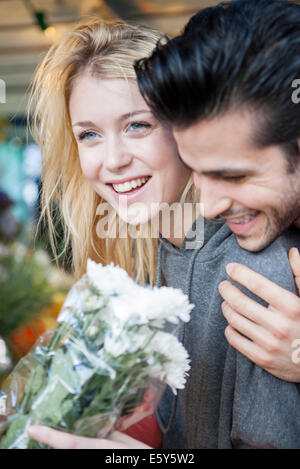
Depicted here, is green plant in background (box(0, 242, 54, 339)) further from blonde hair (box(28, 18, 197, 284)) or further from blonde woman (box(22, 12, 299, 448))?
blonde woman (box(22, 12, 299, 448))

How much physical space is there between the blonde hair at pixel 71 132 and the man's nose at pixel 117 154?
0.18 meters

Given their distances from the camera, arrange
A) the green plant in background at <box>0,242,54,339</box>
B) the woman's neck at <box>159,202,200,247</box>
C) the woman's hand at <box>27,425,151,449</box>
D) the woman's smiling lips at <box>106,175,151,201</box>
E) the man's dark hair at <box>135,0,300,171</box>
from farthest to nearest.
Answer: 1. the green plant in background at <box>0,242,54,339</box>
2. the woman's neck at <box>159,202,200,247</box>
3. the woman's smiling lips at <box>106,175,151,201</box>
4. the man's dark hair at <box>135,0,300,171</box>
5. the woman's hand at <box>27,425,151,449</box>

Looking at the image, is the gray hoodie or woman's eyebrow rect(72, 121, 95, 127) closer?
the gray hoodie

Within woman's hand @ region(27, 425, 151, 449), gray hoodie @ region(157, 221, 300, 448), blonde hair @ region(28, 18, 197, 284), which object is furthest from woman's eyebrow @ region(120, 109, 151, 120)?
woman's hand @ region(27, 425, 151, 449)

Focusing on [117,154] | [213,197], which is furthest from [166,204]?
[213,197]

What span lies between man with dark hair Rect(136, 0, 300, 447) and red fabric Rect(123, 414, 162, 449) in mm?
319

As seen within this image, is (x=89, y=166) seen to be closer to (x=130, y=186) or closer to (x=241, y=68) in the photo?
(x=130, y=186)

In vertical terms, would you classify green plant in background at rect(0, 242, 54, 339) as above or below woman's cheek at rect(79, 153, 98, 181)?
below

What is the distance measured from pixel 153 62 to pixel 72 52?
1.53 ft

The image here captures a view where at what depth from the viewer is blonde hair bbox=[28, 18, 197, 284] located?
1405 mm

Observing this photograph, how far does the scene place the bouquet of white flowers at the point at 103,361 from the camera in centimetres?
81

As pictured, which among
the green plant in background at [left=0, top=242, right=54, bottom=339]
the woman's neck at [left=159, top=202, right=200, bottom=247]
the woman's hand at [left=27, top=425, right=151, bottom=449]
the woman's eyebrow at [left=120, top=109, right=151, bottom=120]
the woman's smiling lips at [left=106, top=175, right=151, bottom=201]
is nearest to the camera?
the woman's hand at [left=27, top=425, right=151, bottom=449]

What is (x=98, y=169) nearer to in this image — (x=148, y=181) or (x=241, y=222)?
(x=148, y=181)
